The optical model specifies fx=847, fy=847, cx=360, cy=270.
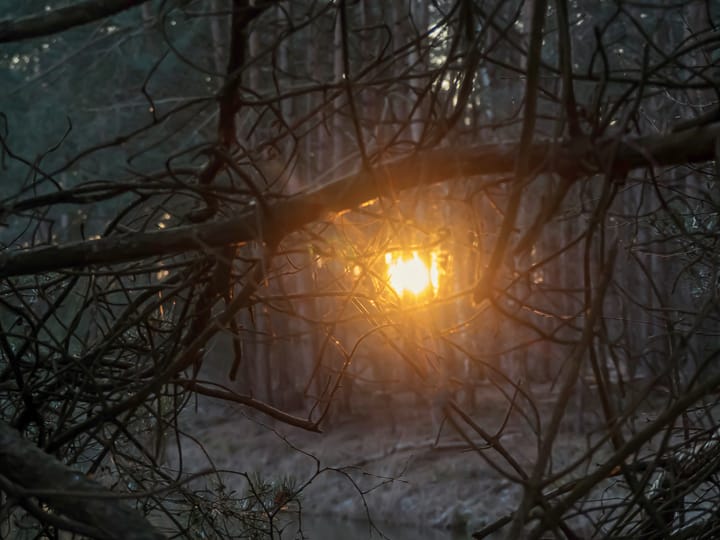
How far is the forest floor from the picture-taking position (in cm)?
1222

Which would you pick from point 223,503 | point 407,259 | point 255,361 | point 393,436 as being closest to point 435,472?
point 393,436

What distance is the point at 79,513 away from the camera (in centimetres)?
168

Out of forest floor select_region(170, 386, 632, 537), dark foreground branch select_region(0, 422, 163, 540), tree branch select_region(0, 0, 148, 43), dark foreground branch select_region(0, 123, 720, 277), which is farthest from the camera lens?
forest floor select_region(170, 386, 632, 537)

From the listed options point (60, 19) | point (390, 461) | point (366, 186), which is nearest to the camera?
point (366, 186)

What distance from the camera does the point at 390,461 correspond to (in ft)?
45.4

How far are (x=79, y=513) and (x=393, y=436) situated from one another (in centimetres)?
1375

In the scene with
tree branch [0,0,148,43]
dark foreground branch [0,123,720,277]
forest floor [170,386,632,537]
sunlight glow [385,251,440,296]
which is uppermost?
tree branch [0,0,148,43]

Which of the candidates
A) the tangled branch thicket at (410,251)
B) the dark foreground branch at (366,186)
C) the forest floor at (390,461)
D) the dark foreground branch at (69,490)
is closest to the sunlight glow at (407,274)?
the tangled branch thicket at (410,251)

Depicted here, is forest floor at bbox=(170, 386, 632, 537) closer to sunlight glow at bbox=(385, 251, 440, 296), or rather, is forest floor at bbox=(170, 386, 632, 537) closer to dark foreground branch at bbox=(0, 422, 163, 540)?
sunlight glow at bbox=(385, 251, 440, 296)

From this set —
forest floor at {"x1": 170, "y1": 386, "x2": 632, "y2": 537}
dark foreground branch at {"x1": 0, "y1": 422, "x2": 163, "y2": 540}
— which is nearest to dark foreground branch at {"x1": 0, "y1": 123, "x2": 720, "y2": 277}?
dark foreground branch at {"x1": 0, "y1": 422, "x2": 163, "y2": 540}

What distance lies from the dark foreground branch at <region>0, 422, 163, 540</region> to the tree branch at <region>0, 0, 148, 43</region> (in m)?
1.11

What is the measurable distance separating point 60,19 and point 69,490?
4.36ft

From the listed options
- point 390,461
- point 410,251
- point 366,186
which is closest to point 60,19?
point 366,186

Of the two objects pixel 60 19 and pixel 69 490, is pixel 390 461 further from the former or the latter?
pixel 69 490
